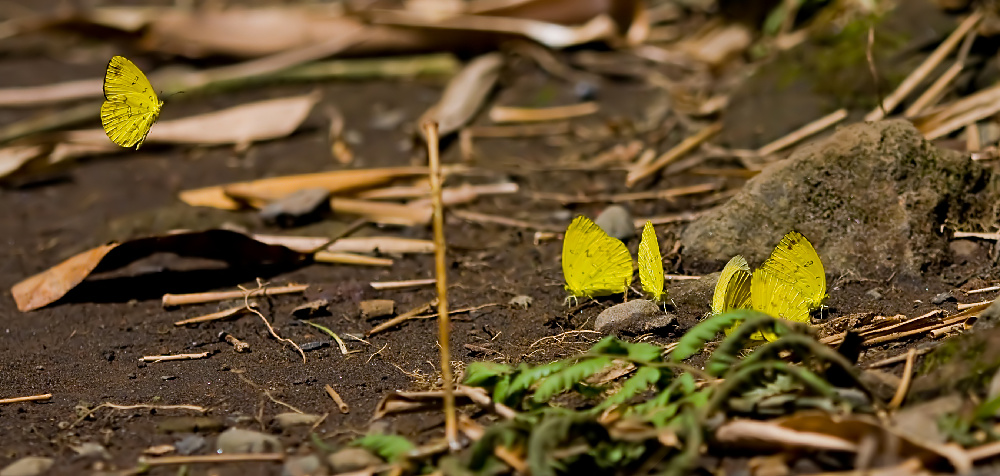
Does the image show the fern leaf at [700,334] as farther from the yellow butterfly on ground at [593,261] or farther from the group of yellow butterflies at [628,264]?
the yellow butterfly on ground at [593,261]

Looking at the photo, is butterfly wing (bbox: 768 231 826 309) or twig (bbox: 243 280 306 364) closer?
butterfly wing (bbox: 768 231 826 309)

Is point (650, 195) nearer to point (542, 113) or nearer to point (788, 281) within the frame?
point (788, 281)

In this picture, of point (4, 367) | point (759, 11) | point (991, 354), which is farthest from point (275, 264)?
point (759, 11)

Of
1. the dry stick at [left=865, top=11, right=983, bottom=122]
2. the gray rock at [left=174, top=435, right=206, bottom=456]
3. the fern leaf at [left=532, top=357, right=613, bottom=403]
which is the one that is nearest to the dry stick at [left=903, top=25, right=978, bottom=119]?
the dry stick at [left=865, top=11, right=983, bottom=122]

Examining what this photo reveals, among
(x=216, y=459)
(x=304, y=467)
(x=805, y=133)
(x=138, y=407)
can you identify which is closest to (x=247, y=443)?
(x=216, y=459)

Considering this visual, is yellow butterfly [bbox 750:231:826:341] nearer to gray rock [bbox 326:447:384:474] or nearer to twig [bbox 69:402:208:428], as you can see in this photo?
gray rock [bbox 326:447:384:474]
